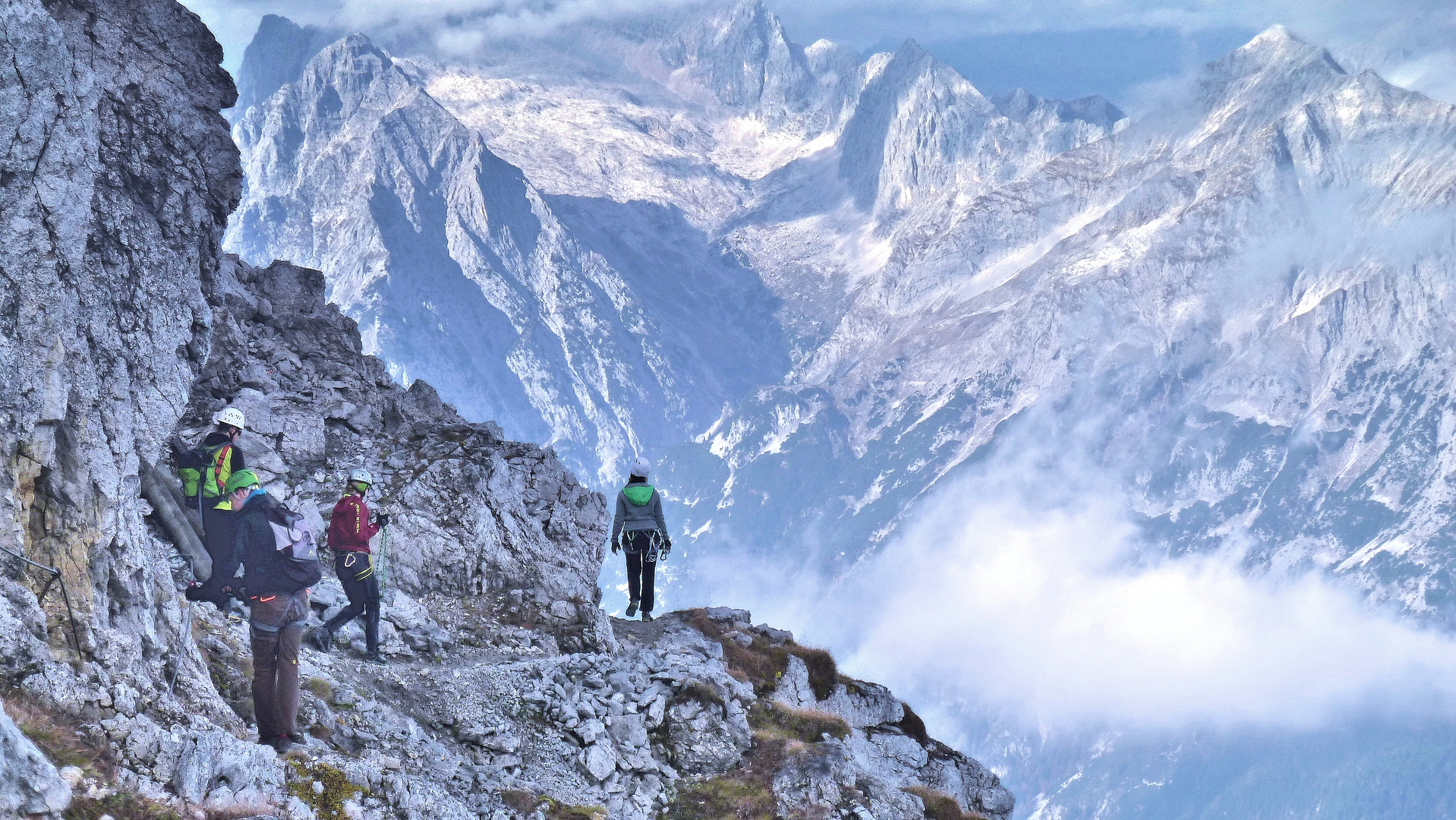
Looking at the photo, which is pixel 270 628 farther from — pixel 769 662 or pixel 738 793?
pixel 769 662

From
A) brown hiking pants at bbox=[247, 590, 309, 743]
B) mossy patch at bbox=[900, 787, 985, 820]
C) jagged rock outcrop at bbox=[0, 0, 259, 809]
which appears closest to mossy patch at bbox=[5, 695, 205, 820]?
jagged rock outcrop at bbox=[0, 0, 259, 809]

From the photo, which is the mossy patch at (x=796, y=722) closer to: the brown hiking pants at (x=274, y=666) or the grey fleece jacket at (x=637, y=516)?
the grey fleece jacket at (x=637, y=516)

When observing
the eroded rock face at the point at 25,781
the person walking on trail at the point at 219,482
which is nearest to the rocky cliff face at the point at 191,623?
the eroded rock face at the point at 25,781

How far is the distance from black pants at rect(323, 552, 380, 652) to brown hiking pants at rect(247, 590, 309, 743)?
Result: 7.66 m

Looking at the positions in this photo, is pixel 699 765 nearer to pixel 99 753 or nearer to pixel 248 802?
pixel 248 802

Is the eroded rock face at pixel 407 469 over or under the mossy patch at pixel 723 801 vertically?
over

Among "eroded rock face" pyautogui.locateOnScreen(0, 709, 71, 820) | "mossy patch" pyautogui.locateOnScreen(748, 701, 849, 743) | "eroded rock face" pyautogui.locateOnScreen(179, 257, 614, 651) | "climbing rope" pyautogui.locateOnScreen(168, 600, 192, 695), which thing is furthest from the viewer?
"eroded rock face" pyautogui.locateOnScreen(179, 257, 614, 651)

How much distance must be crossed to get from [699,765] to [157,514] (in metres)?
13.2

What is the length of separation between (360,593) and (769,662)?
52.2 feet

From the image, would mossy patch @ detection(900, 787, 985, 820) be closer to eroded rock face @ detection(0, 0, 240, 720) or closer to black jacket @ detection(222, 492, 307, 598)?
black jacket @ detection(222, 492, 307, 598)

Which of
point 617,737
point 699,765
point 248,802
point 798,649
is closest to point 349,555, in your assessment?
point 617,737

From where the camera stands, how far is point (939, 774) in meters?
32.6

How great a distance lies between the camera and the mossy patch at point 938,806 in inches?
985

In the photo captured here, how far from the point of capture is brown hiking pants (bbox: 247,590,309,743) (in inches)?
624
